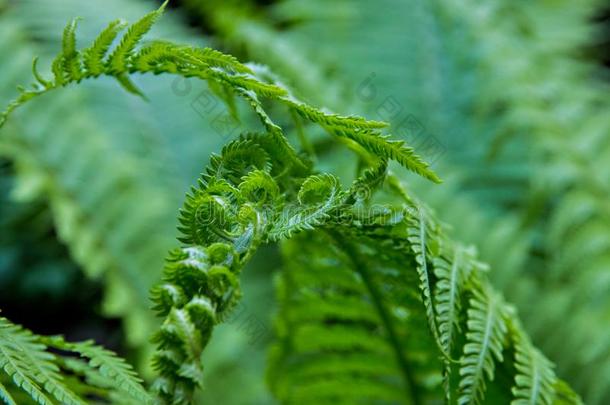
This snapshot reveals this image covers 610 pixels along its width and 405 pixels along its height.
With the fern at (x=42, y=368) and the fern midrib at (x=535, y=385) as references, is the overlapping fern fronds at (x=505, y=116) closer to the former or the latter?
the fern midrib at (x=535, y=385)

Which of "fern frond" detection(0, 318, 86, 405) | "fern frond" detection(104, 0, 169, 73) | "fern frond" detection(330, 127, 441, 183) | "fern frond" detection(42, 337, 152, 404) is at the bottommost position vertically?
"fern frond" detection(0, 318, 86, 405)

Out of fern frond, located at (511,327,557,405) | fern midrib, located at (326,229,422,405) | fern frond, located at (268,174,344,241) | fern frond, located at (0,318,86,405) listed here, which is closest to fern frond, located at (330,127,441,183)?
fern frond, located at (268,174,344,241)

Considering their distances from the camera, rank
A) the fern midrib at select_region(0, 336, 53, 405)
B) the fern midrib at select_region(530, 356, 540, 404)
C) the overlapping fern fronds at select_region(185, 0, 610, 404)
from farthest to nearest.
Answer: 1. the overlapping fern fronds at select_region(185, 0, 610, 404)
2. the fern midrib at select_region(530, 356, 540, 404)
3. the fern midrib at select_region(0, 336, 53, 405)

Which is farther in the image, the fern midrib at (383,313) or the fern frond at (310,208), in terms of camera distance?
the fern midrib at (383,313)

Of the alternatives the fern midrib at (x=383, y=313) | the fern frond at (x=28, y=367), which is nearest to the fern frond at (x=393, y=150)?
the fern midrib at (x=383, y=313)

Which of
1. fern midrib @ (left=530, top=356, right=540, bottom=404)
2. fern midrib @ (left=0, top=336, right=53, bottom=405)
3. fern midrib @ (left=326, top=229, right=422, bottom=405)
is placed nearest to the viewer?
fern midrib @ (left=0, top=336, right=53, bottom=405)

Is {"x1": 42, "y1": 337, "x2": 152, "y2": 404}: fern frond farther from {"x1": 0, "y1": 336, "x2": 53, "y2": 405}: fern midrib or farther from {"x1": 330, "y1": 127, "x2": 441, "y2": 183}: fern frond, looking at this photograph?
{"x1": 330, "y1": 127, "x2": 441, "y2": 183}: fern frond

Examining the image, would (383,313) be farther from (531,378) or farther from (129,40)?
(129,40)

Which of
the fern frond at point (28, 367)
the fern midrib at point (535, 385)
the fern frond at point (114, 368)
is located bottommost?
the fern frond at point (28, 367)
